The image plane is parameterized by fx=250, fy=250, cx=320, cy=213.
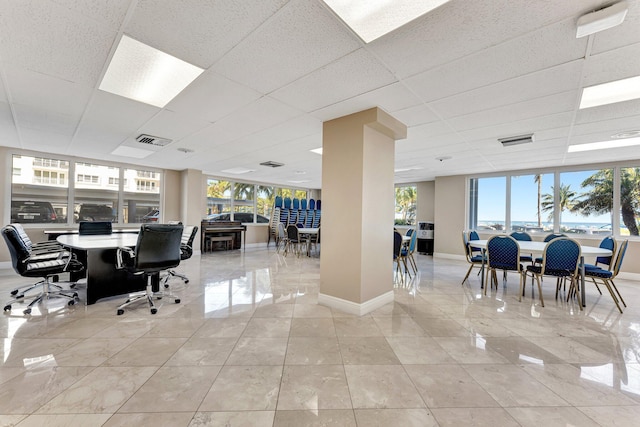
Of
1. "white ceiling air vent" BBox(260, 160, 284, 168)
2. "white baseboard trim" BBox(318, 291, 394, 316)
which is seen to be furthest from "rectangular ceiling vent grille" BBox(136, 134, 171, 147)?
"white baseboard trim" BBox(318, 291, 394, 316)

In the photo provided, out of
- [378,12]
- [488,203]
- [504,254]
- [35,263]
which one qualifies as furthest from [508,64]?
[488,203]

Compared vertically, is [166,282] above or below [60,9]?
below

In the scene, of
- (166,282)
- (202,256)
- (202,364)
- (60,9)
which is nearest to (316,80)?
(60,9)

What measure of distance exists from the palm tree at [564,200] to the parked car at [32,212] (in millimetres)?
12043

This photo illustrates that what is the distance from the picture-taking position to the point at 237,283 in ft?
14.4

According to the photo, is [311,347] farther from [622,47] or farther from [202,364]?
[622,47]

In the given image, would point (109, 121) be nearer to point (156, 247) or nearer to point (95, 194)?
point (156, 247)

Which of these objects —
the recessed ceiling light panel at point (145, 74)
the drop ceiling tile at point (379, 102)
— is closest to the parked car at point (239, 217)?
the recessed ceiling light panel at point (145, 74)

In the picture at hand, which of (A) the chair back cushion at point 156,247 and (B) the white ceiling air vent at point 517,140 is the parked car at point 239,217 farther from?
(B) the white ceiling air vent at point 517,140

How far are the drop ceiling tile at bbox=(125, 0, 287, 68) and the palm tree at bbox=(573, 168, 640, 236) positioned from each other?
26.2 ft

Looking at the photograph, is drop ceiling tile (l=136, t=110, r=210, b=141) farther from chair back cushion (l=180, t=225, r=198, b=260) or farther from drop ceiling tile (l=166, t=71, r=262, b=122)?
chair back cushion (l=180, t=225, r=198, b=260)

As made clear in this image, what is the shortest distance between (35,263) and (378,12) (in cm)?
480

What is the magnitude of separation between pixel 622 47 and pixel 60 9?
387cm

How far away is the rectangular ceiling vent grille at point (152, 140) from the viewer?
167 inches
